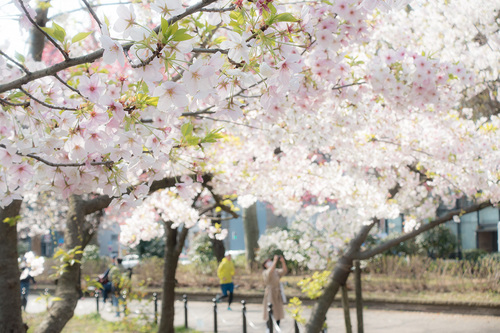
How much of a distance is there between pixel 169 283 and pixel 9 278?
17.3ft

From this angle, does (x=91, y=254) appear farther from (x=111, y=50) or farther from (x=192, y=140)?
(x=111, y=50)

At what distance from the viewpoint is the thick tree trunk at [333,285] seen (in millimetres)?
7480

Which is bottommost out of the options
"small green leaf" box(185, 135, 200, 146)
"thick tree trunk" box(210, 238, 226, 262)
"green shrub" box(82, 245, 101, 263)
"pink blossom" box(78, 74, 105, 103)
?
"green shrub" box(82, 245, 101, 263)

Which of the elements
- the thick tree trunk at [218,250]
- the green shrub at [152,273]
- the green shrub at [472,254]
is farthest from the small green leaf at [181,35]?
the green shrub at [472,254]

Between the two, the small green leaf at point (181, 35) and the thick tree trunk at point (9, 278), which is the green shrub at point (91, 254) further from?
the small green leaf at point (181, 35)

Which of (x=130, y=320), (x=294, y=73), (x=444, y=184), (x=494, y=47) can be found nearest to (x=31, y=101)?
(x=294, y=73)

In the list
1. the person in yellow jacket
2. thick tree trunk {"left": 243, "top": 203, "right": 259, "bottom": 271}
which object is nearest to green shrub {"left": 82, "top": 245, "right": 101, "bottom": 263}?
thick tree trunk {"left": 243, "top": 203, "right": 259, "bottom": 271}

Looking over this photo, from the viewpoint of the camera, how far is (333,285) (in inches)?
310

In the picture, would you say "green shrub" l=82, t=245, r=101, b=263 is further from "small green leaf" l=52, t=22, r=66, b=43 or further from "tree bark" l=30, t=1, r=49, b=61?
"small green leaf" l=52, t=22, r=66, b=43

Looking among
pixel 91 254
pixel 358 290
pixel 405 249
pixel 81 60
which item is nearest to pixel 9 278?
pixel 81 60

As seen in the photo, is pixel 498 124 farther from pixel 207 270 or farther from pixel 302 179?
pixel 207 270

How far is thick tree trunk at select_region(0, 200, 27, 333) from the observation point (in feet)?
13.5

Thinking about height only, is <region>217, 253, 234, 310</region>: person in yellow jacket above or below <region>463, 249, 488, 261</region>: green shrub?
above

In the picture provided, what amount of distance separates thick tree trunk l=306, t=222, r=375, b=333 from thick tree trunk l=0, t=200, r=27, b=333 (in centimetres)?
465
